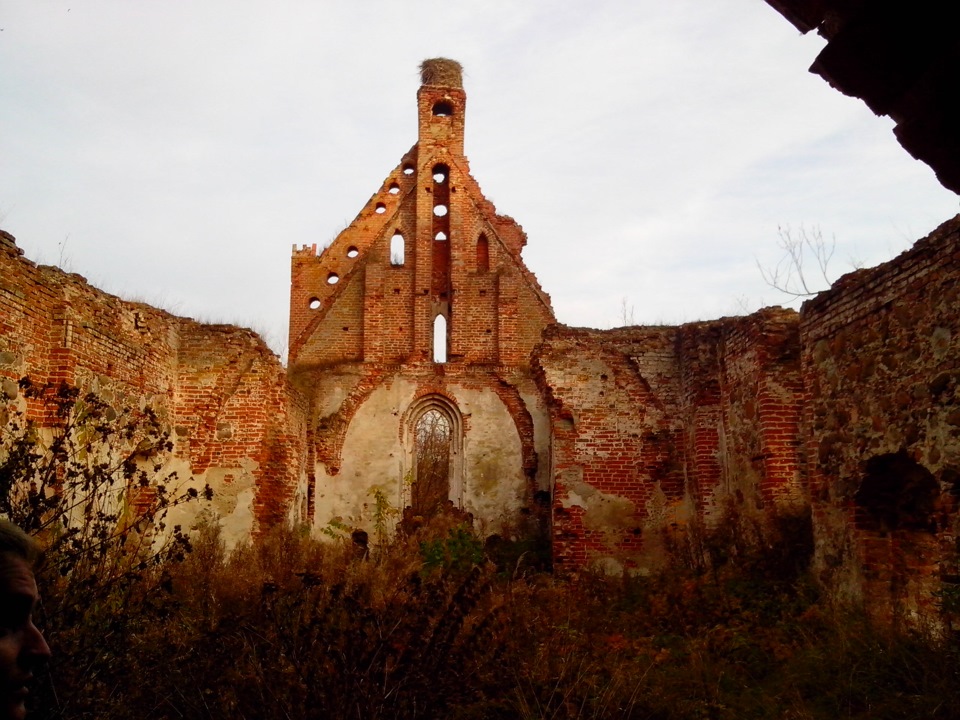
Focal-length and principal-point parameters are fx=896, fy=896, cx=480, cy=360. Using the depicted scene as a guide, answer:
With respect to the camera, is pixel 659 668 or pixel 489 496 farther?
pixel 489 496

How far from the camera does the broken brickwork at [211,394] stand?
11.2 metres

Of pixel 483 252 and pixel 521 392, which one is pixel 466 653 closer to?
pixel 521 392

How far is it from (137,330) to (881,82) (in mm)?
11378

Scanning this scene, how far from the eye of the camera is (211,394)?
13398 mm

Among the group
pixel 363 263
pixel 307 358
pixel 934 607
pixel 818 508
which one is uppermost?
pixel 363 263

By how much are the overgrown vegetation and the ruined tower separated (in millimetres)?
6106

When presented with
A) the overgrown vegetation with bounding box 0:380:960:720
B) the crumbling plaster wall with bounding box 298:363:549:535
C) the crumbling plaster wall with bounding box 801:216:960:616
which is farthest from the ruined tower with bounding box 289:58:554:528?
the crumbling plaster wall with bounding box 801:216:960:616

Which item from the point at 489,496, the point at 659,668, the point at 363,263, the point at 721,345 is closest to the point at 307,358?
the point at 363,263

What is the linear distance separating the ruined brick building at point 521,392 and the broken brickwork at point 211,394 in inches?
1.3

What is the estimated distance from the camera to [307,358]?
20406 mm

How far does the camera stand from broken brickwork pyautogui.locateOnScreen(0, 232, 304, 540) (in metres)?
11.2

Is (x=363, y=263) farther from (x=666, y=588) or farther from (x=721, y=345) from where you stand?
(x=666, y=588)

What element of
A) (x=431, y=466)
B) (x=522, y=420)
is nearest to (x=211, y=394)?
(x=522, y=420)

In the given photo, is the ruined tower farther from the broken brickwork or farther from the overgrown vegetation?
the overgrown vegetation
